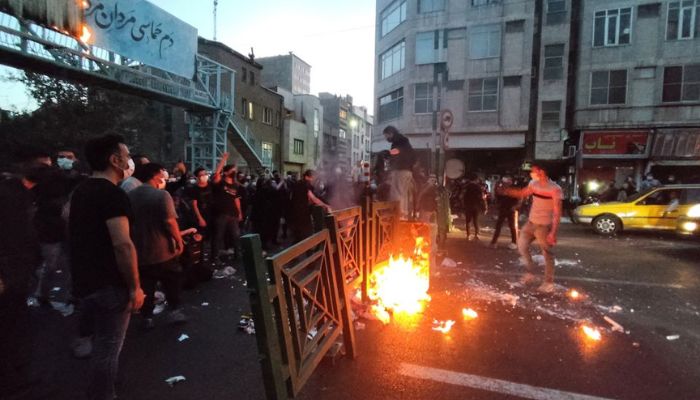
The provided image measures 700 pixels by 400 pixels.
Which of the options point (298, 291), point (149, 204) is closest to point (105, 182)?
point (298, 291)

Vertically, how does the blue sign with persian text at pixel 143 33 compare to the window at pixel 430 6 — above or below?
below

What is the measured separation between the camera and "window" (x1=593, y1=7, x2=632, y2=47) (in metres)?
23.2

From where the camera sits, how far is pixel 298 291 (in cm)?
282

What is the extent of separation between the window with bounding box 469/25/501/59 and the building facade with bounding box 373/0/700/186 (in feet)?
0.23

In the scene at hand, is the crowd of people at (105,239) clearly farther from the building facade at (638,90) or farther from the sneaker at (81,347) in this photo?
the building facade at (638,90)

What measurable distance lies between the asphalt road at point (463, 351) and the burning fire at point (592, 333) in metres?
0.09

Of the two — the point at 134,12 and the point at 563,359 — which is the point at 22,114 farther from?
the point at 563,359

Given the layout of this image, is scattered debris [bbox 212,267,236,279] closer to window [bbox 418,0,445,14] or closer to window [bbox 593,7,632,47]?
window [bbox 418,0,445,14]

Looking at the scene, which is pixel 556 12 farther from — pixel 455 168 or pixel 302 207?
pixel 302 207

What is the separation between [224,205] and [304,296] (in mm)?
4943

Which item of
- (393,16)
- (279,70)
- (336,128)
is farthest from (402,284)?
(279,70)

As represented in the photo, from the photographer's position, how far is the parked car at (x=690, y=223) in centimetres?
872

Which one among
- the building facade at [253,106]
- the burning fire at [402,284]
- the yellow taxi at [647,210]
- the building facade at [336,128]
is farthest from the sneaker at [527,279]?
the building facade at [336,128]

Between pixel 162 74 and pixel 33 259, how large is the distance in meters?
15.5
